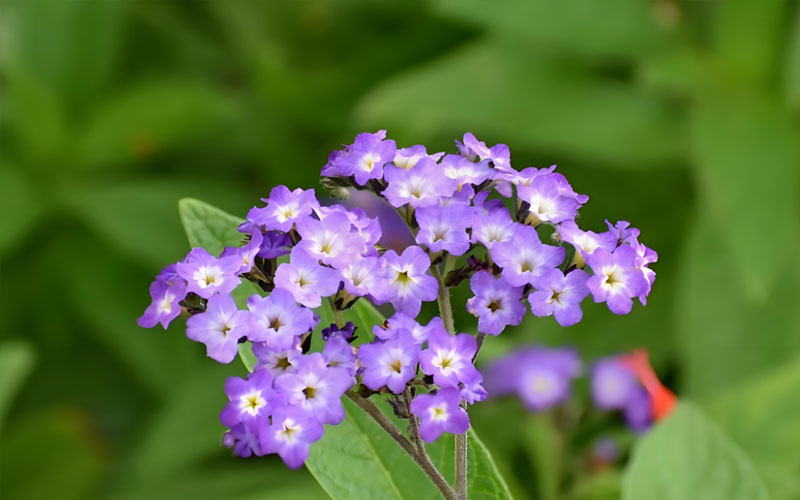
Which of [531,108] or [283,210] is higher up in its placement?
[531,108]

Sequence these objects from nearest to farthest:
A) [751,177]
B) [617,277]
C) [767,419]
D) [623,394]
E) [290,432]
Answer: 1. [290,432]
2. [617,277]
3. [767,419]
4. [623,394]
5. [751,177]

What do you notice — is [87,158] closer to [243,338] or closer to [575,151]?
[575,151]

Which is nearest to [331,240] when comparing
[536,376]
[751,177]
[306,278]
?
[306,278]

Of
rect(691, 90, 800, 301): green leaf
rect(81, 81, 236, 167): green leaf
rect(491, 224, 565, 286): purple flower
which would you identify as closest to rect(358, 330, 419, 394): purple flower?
rect(491, 224, 565, 286): purple flower

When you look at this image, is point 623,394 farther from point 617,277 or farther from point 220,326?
point 220,326

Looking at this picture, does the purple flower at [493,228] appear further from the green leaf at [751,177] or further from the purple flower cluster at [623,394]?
the green leaf at [751,177]

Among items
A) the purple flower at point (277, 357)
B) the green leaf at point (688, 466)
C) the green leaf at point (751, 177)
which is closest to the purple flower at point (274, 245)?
the purple flower at point (277, 357)
